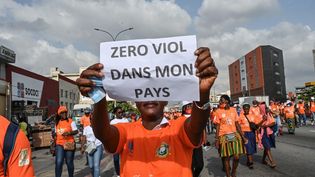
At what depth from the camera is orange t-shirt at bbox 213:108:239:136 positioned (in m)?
8.48

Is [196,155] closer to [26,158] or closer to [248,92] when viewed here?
[26,158]

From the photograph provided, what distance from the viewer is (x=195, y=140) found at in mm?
2596

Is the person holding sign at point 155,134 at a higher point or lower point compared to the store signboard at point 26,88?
lower

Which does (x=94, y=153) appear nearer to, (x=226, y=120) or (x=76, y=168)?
(x=226, y=120)

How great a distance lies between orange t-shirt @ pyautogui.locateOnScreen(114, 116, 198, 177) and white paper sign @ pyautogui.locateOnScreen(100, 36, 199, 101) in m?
0.27

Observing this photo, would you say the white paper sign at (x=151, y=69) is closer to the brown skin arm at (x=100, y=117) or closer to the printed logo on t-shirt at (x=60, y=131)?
the brown skin arm at (x=100, y=117)

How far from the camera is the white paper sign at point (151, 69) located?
2531 millimetres

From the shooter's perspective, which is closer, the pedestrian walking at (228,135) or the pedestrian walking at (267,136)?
the pedestrian walking at (228,135)

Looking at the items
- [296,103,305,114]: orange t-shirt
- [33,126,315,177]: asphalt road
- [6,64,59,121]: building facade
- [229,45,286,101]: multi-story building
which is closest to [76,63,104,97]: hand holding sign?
[33,126,315,177]: asphalt road

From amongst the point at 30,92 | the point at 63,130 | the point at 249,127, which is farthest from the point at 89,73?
the point at 30,92

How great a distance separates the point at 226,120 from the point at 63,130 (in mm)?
3498

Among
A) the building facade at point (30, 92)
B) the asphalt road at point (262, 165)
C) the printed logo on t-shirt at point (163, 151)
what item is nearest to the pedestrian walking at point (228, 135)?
the asphalt road at point (262, 165)

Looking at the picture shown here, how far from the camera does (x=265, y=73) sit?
92375mm

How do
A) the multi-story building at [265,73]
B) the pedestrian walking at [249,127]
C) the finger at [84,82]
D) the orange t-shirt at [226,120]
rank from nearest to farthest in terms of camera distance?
1. the finger at [84,82]
2. the orange t-shirt at [226,120]
3. the pedestrian walking at [249,127]
4. the multi-story building at [265,73]
